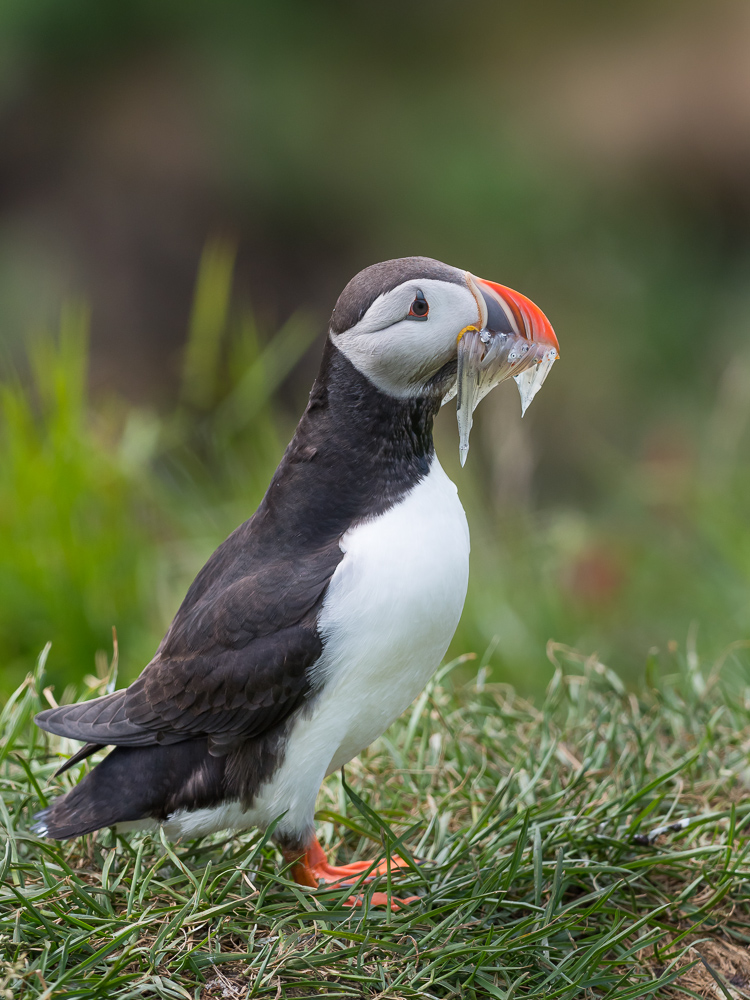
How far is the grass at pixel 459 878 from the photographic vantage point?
2309 millimetres

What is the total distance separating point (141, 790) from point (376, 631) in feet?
Result: 2.34

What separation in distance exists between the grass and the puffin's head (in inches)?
39.0

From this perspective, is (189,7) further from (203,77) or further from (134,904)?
(134,904)

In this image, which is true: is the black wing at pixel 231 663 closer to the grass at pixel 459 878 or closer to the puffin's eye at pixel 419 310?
the grass at pixel 459 878

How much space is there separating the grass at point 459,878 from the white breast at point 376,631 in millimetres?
145

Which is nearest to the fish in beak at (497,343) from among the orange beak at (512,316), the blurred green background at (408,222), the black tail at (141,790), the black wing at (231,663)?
the orange beak at (512,316)

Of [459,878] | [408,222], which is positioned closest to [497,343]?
[459,878]

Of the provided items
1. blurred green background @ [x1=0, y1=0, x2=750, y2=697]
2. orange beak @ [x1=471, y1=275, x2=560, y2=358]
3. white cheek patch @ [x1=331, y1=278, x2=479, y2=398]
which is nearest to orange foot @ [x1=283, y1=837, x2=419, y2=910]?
white cheek patch @ [x1=331, y1=278, x2=479, y2=398]

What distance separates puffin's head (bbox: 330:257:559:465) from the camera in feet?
7.68

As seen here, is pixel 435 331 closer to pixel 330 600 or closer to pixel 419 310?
pixel 419 310

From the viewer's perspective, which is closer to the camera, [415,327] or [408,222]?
[415,327]

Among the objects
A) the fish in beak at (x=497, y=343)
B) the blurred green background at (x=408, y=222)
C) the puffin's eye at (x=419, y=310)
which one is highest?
the puffin's eye at (x=419, y=310)

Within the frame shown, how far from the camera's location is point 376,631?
2354 mm

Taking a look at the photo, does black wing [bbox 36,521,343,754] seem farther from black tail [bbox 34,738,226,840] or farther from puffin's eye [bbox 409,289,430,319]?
puffin's eye [bbox 409,289,430,319]
